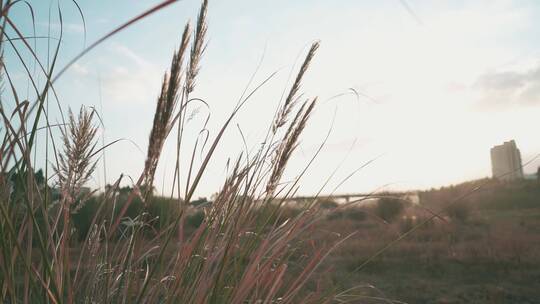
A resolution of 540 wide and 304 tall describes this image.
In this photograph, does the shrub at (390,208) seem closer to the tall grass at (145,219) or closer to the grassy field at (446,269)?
the grassy field at (446,269)

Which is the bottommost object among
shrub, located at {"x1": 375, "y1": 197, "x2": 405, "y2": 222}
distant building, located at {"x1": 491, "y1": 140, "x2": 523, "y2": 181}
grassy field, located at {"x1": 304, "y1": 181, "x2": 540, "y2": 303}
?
grassy field, located at {"x1": 304, "y1": 181, "x2": 540, "y2": 303}

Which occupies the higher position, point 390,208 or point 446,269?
point 390,208

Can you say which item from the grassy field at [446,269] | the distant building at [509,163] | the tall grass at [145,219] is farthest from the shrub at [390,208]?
the tall grass at [145,219]

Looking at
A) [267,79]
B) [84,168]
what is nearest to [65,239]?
[84,168]

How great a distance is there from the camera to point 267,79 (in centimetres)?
141

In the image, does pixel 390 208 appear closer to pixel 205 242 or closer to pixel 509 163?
pixel 509 163

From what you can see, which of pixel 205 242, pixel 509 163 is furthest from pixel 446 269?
pixel 205 242

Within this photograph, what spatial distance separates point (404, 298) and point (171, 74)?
11.0 ft

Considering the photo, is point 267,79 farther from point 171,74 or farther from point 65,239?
point 65,239

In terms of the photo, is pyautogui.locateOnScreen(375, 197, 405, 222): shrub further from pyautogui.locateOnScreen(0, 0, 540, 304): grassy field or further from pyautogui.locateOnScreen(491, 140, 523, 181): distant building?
pyautogui.locateOnScreen(491, 140, 523, 181): distant building

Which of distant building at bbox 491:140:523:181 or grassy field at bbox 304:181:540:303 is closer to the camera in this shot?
distant building at bbox 491:140:523:181

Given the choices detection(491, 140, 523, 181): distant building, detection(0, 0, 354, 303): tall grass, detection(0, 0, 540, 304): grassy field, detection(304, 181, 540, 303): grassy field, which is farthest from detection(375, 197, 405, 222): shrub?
detection(0, 0, 354, 303): tall grass

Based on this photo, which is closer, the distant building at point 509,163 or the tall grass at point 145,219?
the tall grass at point 145,219

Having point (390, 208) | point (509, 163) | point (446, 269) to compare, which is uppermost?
point (509, 163)
